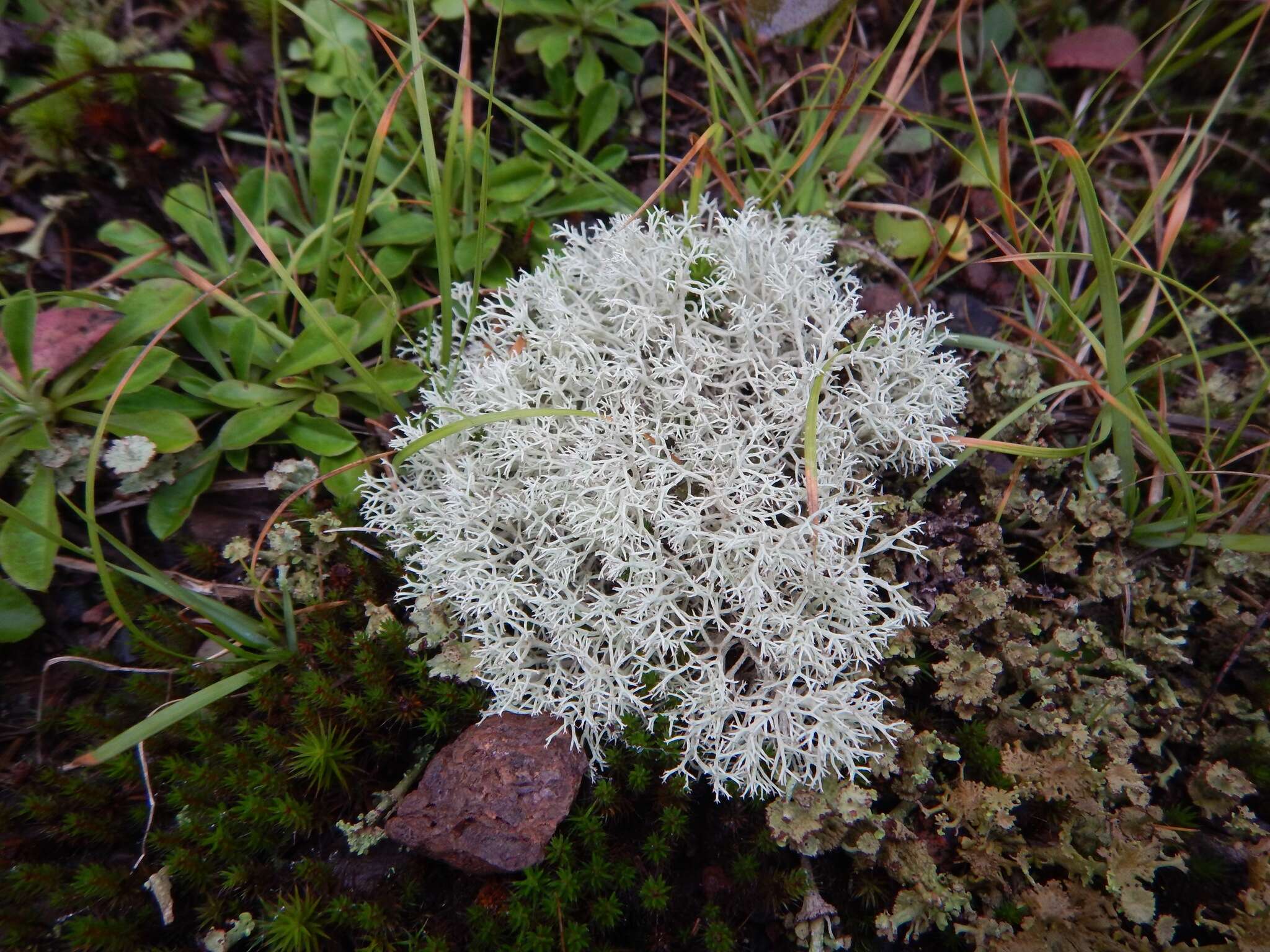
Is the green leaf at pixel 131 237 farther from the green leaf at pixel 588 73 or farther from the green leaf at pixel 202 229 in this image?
the green leaf at pixel 588 73

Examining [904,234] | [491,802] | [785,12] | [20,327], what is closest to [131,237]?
[20,327]

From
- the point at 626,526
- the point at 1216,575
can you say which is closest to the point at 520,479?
→ the point at 626,526

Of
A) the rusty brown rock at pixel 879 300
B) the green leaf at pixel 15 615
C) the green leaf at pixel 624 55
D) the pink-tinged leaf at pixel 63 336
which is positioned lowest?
the green leaf at pixel 15 615

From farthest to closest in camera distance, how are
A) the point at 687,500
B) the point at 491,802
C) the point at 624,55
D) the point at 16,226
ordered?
the point at 624,55 → the point at 16,226 → the point at 687,500 → the point at 491,802

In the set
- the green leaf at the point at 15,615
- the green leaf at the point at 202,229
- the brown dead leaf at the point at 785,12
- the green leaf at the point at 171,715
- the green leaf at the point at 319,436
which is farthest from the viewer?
the brown dead leaf at the point at 785,12

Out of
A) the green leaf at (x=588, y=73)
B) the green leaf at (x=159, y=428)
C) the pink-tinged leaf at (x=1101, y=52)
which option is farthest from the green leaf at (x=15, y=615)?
the pink-tinged leaf at (x=1101, y=52)

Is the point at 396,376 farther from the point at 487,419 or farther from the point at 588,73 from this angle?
the point at 588,73

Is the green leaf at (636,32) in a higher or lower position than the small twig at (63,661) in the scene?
higher

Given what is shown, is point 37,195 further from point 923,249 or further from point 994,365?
point 994,365
